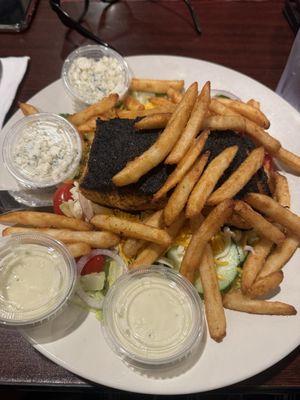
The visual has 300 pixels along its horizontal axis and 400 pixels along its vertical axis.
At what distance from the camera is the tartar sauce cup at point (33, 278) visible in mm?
2016

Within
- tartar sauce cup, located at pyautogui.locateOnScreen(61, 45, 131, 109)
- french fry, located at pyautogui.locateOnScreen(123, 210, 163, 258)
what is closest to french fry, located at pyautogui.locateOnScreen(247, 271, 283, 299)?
french fry, located at pyautogui.locateOnScreen(123, 210, 163, 258)

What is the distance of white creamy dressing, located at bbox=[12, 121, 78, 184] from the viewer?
2.57m

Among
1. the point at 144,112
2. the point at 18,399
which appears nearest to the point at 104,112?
the point at 144,112

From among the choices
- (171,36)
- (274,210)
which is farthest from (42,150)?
(171,36)

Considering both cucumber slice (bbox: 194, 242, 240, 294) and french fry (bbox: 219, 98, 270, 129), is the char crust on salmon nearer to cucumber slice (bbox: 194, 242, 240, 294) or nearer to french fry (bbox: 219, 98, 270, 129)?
french fry (bbox: 219, 98, 270, 129)

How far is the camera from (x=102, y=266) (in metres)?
2.34

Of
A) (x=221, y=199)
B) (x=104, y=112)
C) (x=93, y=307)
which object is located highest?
(x=221, y=199)

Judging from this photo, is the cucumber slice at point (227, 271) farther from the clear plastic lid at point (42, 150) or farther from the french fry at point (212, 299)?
A: the clear plastic lid at point (42, 150)

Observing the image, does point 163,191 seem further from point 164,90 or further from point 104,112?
point 164,90

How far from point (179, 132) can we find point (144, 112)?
19.5 inches

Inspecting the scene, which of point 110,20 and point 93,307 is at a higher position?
point 110,20

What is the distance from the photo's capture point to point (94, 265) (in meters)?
2.32

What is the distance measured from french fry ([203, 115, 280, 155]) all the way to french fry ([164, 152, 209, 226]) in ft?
0.97

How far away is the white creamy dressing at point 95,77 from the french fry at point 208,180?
3.41 ft
